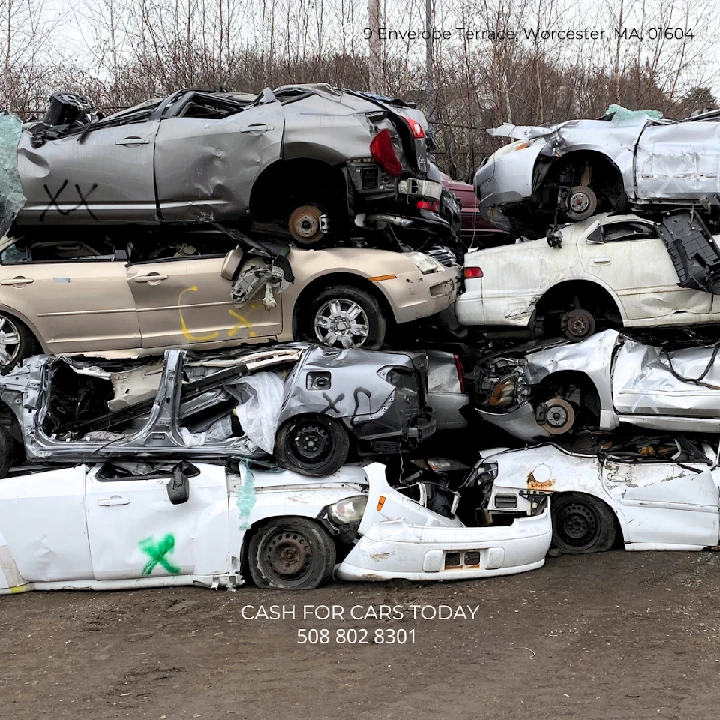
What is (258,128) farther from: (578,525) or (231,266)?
(578,525)

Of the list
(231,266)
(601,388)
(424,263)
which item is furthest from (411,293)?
(601,388)

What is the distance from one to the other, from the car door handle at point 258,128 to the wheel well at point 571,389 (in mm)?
3404

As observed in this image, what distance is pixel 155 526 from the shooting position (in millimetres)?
5863

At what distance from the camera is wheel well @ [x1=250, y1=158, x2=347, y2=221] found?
23.4ft

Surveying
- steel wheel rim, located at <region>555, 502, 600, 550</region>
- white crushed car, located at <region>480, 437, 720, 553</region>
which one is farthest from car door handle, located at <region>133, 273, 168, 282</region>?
steel wheel rim, located at <region>555, 502, 600, 550</region>

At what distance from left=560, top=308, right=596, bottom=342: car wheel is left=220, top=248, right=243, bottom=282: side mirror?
3.16 metres

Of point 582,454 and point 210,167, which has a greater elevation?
point 210,167

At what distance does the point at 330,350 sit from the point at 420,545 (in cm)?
175

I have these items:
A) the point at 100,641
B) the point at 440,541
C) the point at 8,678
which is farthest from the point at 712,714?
the point at 8,678

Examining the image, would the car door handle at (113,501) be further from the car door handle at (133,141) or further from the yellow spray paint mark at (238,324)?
the car door handle at (133,141)

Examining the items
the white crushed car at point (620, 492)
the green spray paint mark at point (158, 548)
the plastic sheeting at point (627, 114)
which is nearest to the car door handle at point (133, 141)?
the green spray paint mark at point (158, 548)

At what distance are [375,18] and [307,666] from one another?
43.7ft

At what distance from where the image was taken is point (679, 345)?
22.9 feet

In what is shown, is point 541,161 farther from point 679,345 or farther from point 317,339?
point 317,339
